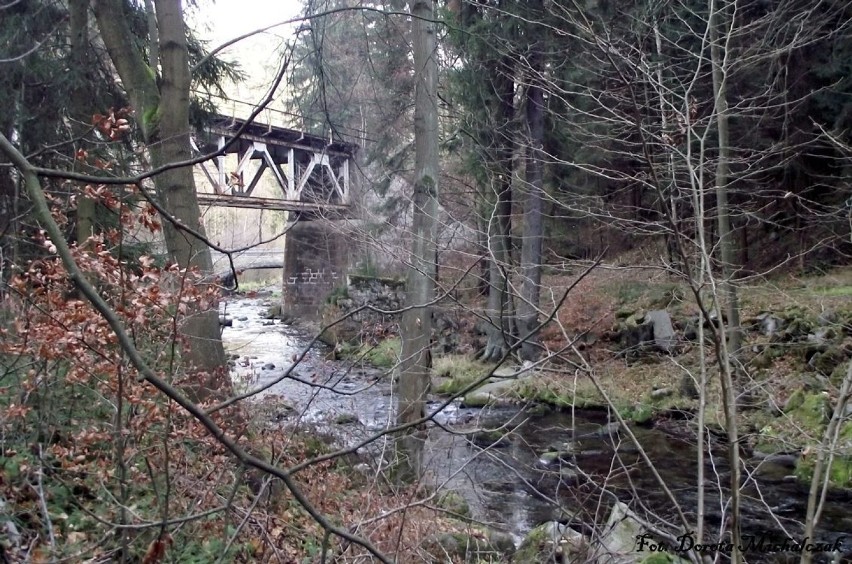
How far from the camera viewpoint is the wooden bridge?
11.9 metres

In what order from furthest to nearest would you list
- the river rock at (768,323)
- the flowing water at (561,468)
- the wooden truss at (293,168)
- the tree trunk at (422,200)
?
the wooden truss at (293,168)
the river rock at (768,323)
the tree trunk at (422,200)
the flowing water at (561,468)

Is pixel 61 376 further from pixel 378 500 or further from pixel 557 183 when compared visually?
pixel 557 183

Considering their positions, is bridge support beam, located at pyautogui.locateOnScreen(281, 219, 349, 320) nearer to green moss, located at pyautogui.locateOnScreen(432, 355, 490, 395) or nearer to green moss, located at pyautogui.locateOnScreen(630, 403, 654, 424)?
green moss, located at pyautogui.locateOnScreen(432, 355, 490, 395)

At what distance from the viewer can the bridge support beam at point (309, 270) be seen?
21953 mm

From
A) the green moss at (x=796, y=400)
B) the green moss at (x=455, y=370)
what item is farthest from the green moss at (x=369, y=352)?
the green moss at (x=796, y=400)

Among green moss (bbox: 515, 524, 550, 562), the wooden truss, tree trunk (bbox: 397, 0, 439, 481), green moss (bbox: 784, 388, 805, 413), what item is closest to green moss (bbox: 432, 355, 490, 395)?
the wooden truss

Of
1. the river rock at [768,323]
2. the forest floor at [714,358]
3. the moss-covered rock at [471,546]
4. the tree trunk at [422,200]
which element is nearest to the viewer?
the moss-covered rock at [471,546]

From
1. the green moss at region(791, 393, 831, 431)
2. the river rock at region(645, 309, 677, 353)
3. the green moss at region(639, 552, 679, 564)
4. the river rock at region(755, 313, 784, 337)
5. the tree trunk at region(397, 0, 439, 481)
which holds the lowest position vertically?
the green moss at region(791, 393, 831, 431)

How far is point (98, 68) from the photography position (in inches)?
329

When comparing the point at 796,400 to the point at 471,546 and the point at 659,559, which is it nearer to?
the point at 471,546

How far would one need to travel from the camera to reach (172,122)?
20.7 feet

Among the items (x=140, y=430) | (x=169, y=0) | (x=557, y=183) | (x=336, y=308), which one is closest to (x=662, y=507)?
(x=140, y=430)

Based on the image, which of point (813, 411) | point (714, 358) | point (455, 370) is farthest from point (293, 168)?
point (813, 411)

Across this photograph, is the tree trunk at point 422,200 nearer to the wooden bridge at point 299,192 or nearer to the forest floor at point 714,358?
the forest floor at point 714,358
